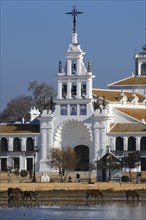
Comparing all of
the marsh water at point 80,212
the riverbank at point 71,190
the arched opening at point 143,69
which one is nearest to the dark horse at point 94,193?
the riverbank at point 71,190

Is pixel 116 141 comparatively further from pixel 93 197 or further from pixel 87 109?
pixel 93 197

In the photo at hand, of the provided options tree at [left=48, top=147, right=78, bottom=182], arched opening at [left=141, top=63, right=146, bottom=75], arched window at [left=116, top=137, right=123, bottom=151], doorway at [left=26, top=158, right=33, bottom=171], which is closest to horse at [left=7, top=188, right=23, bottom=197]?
tree at [left=48, top=147, right=78, bottom=182]

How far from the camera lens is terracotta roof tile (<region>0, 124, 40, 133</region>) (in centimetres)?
13575

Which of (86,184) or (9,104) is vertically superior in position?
(9,104)

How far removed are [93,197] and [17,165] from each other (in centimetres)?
4086

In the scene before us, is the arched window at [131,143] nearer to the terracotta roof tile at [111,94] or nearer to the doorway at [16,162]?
the terracotta roof tile at [111,94]

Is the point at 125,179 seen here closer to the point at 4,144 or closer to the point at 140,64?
the point at 4,144

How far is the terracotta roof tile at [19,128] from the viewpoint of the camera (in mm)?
135750

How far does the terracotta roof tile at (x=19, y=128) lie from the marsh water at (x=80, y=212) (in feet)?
164

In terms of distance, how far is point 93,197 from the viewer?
93.1m

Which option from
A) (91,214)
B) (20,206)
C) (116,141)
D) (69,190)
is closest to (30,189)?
(69,190)

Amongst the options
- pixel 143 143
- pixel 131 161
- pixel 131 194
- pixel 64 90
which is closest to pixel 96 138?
pixel 143 143

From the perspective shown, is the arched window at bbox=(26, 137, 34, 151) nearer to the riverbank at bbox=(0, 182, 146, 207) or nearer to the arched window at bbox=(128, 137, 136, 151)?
the arched window at bbox=(128, 137, 136, 151)

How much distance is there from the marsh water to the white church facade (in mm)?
45453
